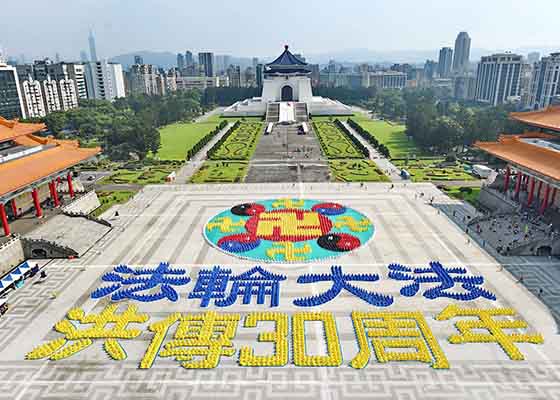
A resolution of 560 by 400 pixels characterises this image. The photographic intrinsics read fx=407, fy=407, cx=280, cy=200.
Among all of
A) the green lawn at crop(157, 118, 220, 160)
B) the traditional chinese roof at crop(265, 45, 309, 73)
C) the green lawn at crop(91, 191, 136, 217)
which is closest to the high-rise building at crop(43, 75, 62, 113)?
the green lawn at crop(157, 118, 220, 160)

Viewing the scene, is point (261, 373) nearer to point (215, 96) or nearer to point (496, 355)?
point (496, 355)

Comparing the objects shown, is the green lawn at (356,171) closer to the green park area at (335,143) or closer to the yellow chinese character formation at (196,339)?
the green park area at (335,143)

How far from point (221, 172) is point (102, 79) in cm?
15002

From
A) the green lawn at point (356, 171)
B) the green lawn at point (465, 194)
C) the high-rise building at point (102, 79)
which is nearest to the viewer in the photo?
the green lawn at point (465, 194)

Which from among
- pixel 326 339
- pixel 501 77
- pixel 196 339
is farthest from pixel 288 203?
pixel 501 77

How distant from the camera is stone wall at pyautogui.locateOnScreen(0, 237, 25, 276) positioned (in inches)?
1313

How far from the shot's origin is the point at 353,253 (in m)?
35.8

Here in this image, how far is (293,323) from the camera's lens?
26109 millimetres

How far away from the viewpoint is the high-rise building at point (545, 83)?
132875 millimetres

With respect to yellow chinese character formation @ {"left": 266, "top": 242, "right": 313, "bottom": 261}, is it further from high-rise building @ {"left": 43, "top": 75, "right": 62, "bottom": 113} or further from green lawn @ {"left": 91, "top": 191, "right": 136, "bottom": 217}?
high-rise building @ {"left": 43, "top": 75, "right": 62, "bottom": 113}

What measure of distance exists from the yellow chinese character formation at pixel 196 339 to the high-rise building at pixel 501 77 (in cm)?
17742

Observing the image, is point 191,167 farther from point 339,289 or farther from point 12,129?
point 339,289

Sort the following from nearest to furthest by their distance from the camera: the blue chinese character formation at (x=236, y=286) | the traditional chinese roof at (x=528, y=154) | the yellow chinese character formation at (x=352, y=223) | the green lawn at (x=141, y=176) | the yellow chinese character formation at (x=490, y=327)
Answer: the yellow chinese character formation at (x=490, y=327) < the blue chinese character formation at (x=236, y=286) < the traditional chinese roof at (x=528, y=154) < the yellow chinese character formation at (x=352, y=223) < the green lawn at (x=141, y=176)

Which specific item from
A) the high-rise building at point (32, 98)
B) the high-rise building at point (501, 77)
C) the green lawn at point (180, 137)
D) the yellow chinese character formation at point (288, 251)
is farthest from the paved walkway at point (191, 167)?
the high-rise building at point (501, 77)
